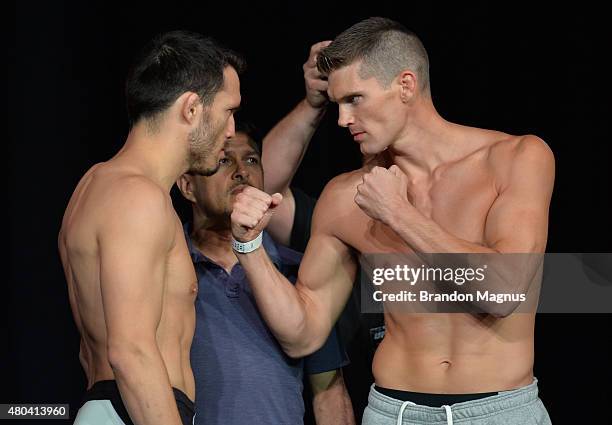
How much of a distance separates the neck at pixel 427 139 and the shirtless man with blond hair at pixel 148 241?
1.31 feet

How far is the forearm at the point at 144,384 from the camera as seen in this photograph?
5.89 ft

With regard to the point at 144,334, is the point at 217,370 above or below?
below

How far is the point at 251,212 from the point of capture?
2.17 meters

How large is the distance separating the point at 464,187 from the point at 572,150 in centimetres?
77

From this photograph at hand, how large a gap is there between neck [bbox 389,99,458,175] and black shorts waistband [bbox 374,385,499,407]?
1.63 feet

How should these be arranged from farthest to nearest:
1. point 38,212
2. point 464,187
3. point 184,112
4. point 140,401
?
1. point 38,212
2. point 464,187
3. point 184,112
4. point 140,401

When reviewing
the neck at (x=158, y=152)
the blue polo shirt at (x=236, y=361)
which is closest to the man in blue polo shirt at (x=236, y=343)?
the blue polo shirt at (x=236, y=361)

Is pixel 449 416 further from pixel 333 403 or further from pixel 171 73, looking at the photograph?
pixel 171 73

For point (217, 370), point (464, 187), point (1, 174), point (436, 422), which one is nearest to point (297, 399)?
point (217, 370)

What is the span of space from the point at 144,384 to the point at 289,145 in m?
1.08

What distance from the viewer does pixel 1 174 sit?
120 inches

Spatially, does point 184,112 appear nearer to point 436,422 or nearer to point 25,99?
point 436,422

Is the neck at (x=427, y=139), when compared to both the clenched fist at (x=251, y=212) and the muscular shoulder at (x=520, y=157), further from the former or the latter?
the clenched fist at (x=251, y=212)

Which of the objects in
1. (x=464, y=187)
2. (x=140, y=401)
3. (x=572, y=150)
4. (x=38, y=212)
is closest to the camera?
(x=140, y=401)
